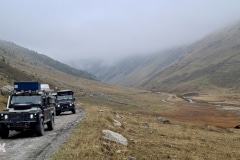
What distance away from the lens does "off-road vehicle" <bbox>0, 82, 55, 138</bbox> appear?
24.4 metres

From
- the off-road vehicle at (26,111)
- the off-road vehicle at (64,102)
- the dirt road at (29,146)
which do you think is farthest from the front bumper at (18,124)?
the off-road vehicle at (64,102)

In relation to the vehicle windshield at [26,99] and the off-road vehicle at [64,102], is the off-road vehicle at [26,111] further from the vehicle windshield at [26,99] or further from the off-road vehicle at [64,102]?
the off-road vehicle at [64,102]

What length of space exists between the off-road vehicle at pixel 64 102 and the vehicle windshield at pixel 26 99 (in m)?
23.7

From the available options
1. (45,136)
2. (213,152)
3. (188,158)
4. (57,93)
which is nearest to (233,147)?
(213,152)

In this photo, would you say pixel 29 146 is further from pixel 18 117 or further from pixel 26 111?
pixel 26 111

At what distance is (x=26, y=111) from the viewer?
24766 millimetres

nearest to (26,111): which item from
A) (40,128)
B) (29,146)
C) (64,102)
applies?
(40,128)

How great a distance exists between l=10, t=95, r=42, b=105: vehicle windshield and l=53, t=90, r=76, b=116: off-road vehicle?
23731mm

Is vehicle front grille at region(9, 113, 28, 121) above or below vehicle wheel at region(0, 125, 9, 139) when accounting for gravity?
above

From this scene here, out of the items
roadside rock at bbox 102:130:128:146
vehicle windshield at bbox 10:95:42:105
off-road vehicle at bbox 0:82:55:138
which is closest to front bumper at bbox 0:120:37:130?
off-road vehicle at bbox 0:82:55:138

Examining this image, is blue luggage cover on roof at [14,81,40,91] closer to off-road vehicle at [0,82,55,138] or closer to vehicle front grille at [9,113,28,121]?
off-road vehicle at [0,82,55,138]

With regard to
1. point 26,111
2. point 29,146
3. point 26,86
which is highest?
point 26,86

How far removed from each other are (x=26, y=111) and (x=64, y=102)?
26.2 m

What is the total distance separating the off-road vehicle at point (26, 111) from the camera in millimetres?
24422
